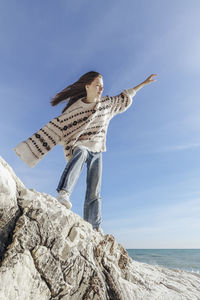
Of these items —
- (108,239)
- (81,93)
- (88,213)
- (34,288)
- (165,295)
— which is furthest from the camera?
(81,93)

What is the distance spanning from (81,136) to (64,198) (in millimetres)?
1147

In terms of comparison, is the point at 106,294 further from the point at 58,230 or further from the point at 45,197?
the point at 45,197

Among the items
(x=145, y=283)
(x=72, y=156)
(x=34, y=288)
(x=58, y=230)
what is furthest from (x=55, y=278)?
(x=72, y=156)

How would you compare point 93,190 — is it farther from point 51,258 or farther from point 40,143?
point 51,258

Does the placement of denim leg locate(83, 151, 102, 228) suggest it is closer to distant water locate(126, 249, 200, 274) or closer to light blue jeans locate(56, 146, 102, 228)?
light blue jeans locate(56, 146, 102, 228)

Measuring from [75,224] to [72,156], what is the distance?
3.75 feet

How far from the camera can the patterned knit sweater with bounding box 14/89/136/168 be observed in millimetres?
3639

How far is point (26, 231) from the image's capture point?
86.6 inches

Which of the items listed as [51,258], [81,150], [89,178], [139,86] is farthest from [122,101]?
[51,258]

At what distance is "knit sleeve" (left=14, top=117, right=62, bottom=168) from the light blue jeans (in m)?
0.45

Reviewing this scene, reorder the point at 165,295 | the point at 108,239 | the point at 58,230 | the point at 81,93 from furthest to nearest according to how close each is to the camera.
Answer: the point at 81,93
the point at 108,239
the point at 165,295
the point at 58,230

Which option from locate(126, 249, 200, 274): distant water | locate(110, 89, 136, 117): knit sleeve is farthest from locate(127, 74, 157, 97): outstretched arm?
locate(126, 249, 200, 274): distant water

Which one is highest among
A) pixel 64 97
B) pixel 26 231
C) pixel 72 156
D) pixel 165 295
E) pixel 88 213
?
pixel 64 97

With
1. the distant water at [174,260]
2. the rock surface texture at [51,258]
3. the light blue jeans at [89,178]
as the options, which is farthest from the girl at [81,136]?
the distant water at [174,260]
